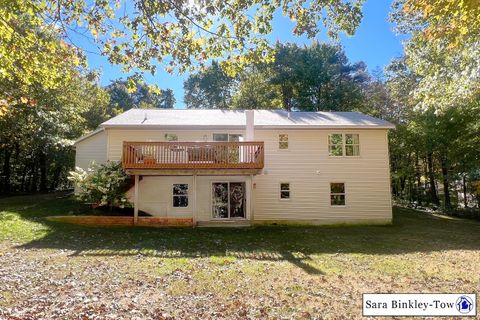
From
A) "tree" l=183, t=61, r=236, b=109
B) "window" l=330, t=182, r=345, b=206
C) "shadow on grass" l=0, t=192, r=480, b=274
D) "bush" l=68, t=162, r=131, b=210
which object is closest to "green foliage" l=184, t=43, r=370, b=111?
"tree" l=183, t=61, r=236, b=109

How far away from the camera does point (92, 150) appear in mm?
22125

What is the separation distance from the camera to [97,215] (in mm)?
17109

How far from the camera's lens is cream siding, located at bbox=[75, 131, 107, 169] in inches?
862

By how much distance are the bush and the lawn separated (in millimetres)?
1821

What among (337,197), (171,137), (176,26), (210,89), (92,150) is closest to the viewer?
(176,26)

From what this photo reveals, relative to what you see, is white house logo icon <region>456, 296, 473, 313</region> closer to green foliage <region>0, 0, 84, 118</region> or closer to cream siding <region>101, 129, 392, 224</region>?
green foliage <region>0, 0, 84, 118</region>

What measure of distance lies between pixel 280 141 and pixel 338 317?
13.1 m

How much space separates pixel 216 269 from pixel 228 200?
28.1 ft

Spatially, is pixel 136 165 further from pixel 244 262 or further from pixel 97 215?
pixel 244 262

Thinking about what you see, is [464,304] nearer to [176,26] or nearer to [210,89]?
[176,26]

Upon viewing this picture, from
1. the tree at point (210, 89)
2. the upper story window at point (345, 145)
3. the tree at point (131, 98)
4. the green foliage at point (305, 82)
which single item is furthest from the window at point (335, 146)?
the tree at point (131, 98)

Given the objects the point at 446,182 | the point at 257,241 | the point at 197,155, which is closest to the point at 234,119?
the point at 197,155

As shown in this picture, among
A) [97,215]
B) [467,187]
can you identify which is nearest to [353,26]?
[97,215]

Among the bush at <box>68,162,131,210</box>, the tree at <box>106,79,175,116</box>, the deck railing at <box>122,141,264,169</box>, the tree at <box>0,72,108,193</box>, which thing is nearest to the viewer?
the deck railing at <box>122,141,264,169</box>
